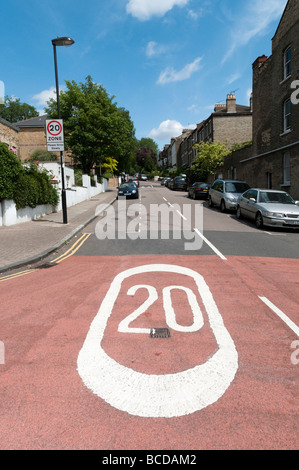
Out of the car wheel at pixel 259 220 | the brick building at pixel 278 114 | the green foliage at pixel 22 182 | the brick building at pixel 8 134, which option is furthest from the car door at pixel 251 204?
the brick building at pixel 8 134

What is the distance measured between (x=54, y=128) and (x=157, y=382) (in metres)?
11.8

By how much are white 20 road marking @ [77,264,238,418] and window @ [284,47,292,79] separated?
21.9 meters

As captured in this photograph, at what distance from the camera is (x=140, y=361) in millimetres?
3227

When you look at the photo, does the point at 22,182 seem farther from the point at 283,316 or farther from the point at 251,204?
the point at 283,316

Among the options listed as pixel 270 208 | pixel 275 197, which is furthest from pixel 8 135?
pixel 270 208

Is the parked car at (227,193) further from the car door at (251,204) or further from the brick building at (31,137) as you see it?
the brick building at (31,137)

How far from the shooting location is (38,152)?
99.9 feet

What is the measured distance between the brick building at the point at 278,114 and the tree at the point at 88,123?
47.9 feet

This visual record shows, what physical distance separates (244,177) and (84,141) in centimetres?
1640

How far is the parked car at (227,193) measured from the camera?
56.3 ft

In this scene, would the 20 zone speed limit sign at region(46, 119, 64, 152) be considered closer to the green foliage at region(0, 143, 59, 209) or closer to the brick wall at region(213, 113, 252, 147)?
the green foliage at region(0, 143, 59, 209)

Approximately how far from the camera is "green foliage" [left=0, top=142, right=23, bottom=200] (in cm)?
1190

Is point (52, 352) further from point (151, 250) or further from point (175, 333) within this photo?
point (151, 250)

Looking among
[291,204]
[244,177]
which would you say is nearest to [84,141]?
[244,177]
